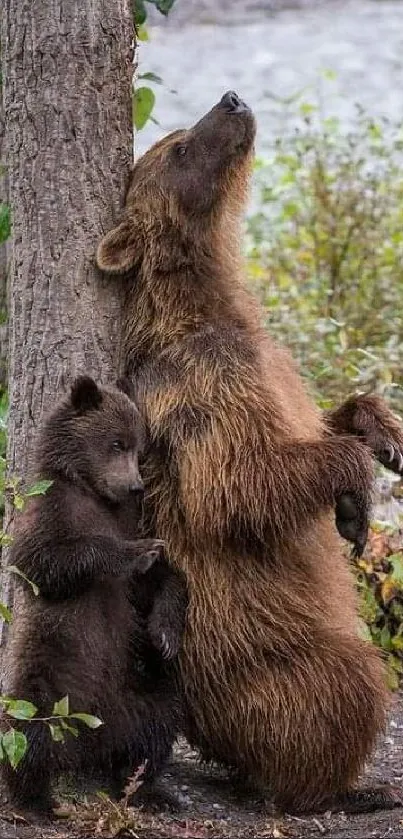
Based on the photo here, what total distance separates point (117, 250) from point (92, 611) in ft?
4.30

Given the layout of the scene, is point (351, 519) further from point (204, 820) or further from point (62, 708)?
point (62, 708)

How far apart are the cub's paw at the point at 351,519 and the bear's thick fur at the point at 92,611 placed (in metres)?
0.63

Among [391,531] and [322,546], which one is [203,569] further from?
[391,531]

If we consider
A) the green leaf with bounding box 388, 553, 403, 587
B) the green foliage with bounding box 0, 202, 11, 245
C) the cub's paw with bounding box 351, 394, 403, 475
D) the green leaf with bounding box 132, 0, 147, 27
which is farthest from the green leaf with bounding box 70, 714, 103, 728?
the green leaf with bounding box 132, 0, 147, 27

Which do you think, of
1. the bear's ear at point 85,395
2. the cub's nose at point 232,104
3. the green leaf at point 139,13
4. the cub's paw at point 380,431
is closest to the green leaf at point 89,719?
the bear's ear at point 85,395

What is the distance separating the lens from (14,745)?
455cm

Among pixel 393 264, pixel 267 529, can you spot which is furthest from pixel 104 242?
pixel 393 264

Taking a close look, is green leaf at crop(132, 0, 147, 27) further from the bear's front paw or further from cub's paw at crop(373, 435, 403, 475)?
the bear's front paw

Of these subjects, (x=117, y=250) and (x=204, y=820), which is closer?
(x=204, y=820)

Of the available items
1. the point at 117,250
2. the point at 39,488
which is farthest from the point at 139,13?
the point at 39,488

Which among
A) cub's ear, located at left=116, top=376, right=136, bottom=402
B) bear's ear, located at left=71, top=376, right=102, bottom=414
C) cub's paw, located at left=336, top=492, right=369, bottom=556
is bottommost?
cub's paw, located at left=336, top=492, right=369, bottom=556

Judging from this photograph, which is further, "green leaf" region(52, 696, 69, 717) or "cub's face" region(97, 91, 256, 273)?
"cub's face" region(97, 91, 256, 273)

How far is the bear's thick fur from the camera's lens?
4.79 meters

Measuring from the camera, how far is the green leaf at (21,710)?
4531mm
